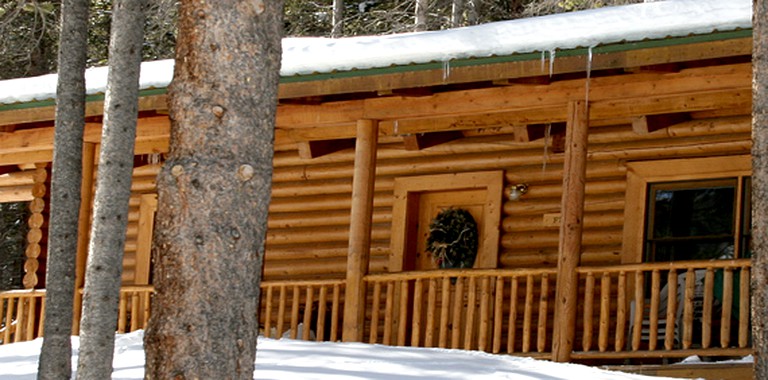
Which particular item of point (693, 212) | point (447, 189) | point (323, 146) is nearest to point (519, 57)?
point (693, 212)

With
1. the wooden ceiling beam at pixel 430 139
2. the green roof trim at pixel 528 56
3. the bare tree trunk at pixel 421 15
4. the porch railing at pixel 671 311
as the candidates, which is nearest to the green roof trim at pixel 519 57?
the green roof trim at pixel 528 56

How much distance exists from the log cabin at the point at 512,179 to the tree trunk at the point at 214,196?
557 centimetres

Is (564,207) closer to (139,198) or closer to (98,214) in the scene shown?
(98,214)

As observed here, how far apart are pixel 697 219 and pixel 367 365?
181 inches

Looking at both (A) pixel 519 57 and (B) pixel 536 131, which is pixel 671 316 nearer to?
(A) pixel 519 57

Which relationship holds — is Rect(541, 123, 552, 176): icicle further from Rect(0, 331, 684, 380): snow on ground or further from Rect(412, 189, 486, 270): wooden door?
Rect(0, 331, 684, 380): snow on ground

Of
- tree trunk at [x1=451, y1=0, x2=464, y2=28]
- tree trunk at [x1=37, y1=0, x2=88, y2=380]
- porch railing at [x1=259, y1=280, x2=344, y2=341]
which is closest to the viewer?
tree trunk at [x1=37, y1=0, x2=88, y2=380]

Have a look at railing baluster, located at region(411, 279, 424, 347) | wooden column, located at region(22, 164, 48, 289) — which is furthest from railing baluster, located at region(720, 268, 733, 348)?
wooden column, located at region(22, 164, 48, 289)

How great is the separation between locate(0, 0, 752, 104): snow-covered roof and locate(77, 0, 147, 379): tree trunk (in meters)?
2.72

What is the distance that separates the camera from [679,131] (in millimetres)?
14250

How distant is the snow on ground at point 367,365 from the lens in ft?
35.2

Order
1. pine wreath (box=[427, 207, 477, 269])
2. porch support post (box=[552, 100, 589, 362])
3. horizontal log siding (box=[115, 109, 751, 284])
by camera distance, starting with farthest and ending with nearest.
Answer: pine wreath (box=[427, 207, 477, 269]) < horizontal log siding (box=[115, 109, 751, 284]) < porch support post (box=[552, 100, 589, 362])

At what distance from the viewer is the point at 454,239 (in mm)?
15312

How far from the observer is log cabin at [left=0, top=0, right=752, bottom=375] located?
11.9m
